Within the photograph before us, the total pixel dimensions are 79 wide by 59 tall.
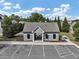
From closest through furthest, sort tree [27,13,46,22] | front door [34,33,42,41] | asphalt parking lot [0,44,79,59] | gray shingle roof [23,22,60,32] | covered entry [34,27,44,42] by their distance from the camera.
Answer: asphalt parking lot [0,44,79,59], covered entry [34,27,44,42], front door [34,33,42,41], gray shingle roof [23,22,60,32], tree [27,13,46,22]

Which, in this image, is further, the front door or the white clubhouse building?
the front door

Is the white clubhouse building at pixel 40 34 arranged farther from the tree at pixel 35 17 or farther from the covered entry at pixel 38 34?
the tree at pixel 35 17

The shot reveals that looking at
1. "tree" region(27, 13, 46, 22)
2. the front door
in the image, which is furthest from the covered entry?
"tree" region(27, 13, 46, 22)

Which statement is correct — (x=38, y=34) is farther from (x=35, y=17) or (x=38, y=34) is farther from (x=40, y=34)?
(x=35, y=17)

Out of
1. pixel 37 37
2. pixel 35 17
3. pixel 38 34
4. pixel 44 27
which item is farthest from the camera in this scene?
pixel 35 17

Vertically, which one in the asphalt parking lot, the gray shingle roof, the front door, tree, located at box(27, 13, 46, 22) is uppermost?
tree, located at box(27, 13, 46, 22)

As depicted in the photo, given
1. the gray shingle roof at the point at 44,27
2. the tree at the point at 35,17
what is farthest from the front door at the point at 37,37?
the tree at the point at 35,17

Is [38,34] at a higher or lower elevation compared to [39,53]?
higher

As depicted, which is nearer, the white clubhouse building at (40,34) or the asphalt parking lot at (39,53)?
the asphalt parking lot at (39,53)

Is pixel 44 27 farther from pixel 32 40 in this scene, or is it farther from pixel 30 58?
→ pixel 30 58

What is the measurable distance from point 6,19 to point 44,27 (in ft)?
92.1

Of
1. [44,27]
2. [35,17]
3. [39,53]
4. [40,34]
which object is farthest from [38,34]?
[35,17]

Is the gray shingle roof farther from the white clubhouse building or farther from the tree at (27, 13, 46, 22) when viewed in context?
the tree at (27, 13, 46, 22)

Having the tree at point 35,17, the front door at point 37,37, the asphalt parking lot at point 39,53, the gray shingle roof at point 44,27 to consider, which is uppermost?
the tree at point 35,17
